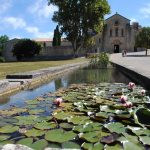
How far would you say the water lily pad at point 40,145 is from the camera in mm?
4822

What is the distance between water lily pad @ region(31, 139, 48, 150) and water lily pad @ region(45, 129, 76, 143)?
0.14m

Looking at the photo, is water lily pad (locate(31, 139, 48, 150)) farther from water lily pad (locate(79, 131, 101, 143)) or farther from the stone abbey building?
the stone abbey building

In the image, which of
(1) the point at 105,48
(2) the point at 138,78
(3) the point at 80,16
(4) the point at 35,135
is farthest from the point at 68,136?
(1) the point at 105,48

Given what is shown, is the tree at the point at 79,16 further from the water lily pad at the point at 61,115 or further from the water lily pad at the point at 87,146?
the water lily pad at the point at 87,146

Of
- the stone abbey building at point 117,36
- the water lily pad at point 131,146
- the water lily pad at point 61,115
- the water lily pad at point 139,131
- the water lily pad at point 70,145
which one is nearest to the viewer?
the water lily pad at point 131,146

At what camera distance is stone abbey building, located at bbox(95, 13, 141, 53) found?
87688mm

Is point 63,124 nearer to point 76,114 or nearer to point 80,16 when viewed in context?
point 76,114

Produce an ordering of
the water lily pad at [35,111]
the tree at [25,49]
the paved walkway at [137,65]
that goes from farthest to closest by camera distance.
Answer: the tree at [25,49], the paved walkway at [137,65], the water lily pad at [35,111]

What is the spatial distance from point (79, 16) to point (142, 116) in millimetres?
51690

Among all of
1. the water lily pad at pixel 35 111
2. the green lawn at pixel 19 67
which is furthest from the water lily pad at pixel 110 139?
the green lawn at pixel 19 67

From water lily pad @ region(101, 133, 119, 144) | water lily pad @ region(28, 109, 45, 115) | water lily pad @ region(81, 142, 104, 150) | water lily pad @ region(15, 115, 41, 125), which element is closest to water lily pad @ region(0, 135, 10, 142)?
water lily pad @ region(15, 115, 41, 125)

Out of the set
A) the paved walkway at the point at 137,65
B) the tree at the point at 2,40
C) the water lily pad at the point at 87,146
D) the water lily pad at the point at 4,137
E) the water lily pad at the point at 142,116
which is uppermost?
the tree at the point at 2,40

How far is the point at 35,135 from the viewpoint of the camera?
5449 millimetres

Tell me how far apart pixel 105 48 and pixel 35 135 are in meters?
83.0
